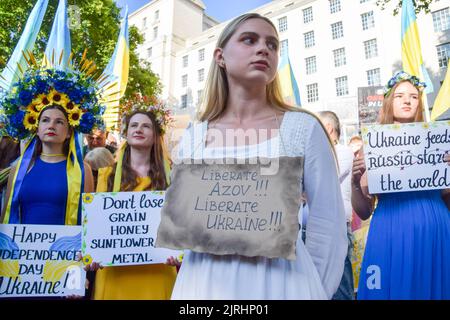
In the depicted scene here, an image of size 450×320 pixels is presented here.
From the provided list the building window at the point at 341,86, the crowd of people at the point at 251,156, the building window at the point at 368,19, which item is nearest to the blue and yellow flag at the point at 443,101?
the crowd of people at the point at 251,156

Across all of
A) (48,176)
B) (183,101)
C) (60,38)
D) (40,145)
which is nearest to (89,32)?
(60,38)

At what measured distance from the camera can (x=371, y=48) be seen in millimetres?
9703

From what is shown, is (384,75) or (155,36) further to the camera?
(384,75)

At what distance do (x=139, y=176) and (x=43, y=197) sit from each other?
646 mm

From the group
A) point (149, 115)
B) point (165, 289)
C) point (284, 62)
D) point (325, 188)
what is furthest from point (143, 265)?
point (284, 62)

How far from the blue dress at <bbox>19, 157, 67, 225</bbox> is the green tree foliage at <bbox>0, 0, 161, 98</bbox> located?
402cm

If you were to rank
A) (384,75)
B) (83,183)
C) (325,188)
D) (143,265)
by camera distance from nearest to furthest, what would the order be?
(325,188) → (143,265) → (83,183) → (384,75)

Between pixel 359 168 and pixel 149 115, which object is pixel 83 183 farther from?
pixel 359 168

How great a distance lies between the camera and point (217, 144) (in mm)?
1372

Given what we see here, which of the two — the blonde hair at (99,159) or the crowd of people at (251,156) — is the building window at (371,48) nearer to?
the crowd of people at (251,156)

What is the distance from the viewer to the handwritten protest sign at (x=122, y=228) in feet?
7.00

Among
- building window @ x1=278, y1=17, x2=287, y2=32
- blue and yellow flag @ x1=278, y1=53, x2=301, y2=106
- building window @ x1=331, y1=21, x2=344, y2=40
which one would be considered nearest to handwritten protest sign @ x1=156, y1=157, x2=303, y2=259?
blue and yellow flag @ x1=278, y1=53, x2=301, y2=106

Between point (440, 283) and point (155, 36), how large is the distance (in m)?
4.55

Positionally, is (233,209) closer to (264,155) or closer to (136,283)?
(264,155)
